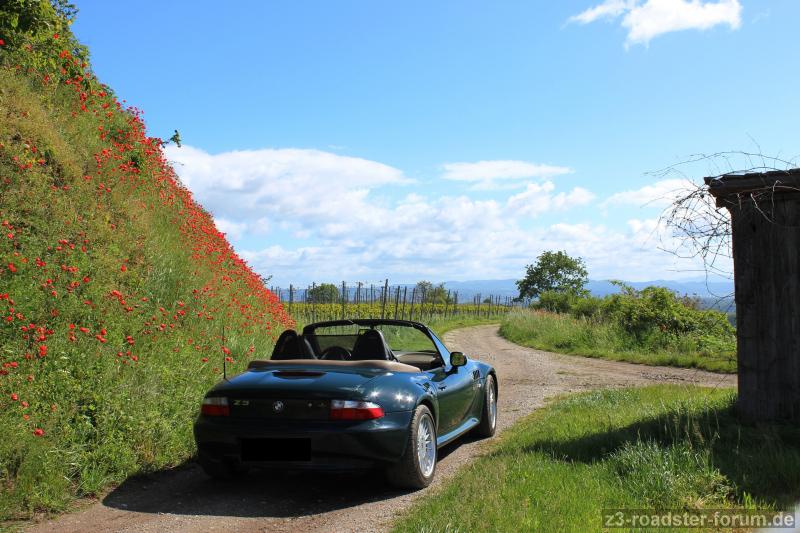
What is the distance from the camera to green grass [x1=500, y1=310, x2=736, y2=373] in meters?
17.2

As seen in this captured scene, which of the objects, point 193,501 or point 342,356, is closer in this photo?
point 193,501

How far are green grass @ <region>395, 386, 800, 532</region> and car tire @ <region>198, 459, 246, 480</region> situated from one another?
5.76 feet

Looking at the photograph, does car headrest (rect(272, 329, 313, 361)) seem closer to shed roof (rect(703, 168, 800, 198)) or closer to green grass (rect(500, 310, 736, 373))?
shed roof (rect(703, 168, 800, 198))

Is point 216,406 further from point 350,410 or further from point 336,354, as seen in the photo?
point 336,354

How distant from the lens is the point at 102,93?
48.0ft

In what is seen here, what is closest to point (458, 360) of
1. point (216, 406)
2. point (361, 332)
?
point (361, 332)

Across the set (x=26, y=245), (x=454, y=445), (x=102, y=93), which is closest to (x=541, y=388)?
(x=454, y=445)

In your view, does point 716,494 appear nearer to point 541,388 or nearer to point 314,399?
point 314,399

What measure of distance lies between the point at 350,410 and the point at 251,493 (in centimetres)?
120

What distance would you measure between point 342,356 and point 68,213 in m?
5.19

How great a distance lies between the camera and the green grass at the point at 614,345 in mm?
17188

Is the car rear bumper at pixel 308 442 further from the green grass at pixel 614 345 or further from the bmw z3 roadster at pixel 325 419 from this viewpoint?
the green grass at pixel 614 345

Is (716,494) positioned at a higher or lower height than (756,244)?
lower

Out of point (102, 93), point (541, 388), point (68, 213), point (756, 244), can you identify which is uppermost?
point (102, 93)
